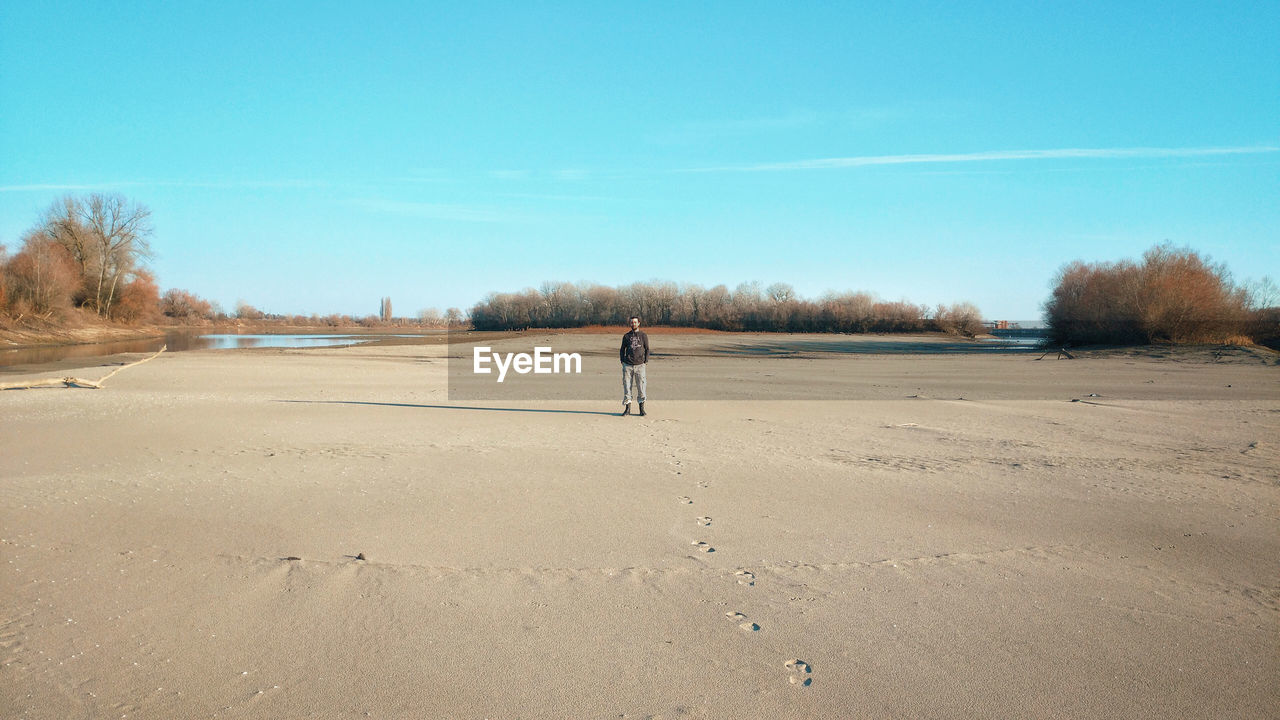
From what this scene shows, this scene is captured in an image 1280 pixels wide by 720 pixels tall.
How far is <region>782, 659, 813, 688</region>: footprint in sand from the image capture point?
369 centimetres

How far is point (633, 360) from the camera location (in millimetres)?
14008

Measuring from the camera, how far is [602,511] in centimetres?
691

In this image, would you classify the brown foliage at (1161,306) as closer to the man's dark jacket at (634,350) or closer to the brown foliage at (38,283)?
the man's dark jacket at (634,350)

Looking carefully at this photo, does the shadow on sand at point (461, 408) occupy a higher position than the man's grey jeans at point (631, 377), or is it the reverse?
the man's grey jeans at point (631, 377)

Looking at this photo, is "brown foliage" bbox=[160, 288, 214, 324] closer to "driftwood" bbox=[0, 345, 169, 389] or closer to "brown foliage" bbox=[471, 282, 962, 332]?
"brown foliage" bbox=[471, 282, 962, 332]

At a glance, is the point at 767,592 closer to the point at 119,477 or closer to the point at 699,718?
the point at 699,718

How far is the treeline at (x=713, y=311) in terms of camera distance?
259 ft

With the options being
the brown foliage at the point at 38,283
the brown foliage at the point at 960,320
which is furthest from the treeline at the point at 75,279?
the brown foliage at the point at 960,320

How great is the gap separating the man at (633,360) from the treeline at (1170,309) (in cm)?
3728

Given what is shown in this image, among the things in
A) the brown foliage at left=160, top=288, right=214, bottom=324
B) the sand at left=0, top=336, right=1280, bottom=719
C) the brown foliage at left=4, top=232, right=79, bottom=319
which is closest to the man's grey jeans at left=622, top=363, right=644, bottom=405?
the sand at left=0, top=336, right=1280, bottom=719

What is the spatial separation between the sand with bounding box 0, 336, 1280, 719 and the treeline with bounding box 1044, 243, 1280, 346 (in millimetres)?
32408

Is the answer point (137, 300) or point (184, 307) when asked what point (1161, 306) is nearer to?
point (137, 300)

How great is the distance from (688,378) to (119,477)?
1782cm

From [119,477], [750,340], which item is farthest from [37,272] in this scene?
[119,477]
